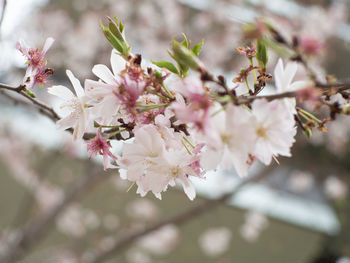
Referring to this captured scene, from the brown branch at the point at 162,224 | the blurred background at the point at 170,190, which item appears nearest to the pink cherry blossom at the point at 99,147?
the brown branch at the point at 162,224

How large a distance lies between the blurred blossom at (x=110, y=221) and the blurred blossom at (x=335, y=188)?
291 cm

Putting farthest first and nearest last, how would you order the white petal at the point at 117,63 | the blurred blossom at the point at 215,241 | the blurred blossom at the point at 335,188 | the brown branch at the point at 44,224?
the blurred blossom at the point at 335,188 < the blurred blossom at the point at 215,241 < the brown branch at the point at 44,224 < the white petal at the point at 117,63

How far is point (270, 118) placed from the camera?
0.45m

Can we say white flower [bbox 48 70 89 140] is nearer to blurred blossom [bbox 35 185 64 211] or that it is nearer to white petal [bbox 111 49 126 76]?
white petal [bbox 111 49 126 76]

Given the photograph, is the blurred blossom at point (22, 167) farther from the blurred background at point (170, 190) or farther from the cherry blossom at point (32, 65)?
the cherry blossom at point (32, 65)

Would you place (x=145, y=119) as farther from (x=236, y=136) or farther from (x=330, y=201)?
(x=330, y=201)

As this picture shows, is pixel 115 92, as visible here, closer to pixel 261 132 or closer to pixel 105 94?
pixel 105 94

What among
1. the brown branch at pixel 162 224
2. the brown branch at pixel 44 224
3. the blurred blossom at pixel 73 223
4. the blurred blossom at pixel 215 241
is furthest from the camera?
the blurred blossom at pixel 73 223

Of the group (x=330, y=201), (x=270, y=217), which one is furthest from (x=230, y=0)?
(x=330, y=201)

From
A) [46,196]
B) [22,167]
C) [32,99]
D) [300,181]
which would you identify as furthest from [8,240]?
[300,181]

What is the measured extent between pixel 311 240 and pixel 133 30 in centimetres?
345

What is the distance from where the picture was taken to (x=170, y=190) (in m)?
4.75

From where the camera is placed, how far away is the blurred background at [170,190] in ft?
14.5

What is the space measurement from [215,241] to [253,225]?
50 centimetres
